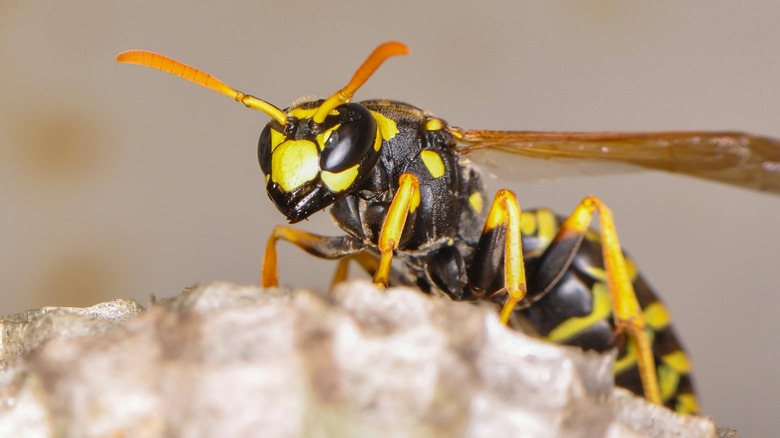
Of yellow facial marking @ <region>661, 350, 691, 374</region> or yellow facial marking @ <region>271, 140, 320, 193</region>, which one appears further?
yellow facial marking @ <region>661, 350, 691, 374</region>

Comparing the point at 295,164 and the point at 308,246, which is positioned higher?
the point at 295,164

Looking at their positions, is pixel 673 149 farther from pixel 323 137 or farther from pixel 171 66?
pixel 171 66

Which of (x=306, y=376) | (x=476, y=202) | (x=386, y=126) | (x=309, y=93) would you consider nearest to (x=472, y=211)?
(x=476, y=202)

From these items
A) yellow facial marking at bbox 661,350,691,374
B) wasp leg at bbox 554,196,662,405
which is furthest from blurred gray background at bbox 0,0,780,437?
wasp leg at bbox 554,196,662,405

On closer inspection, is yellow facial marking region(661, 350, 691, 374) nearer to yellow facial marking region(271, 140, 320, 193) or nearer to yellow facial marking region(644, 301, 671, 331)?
yellow facial marking region(644, 301, 671, 331)

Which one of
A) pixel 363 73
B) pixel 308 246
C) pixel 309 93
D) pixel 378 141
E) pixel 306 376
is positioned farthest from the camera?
pixel 309 93

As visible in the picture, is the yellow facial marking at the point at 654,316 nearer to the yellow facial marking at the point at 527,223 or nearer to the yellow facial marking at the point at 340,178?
the yellow facial marking at the point at 527,223
